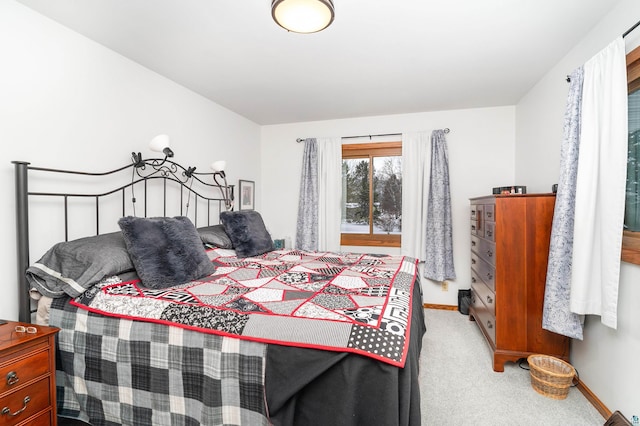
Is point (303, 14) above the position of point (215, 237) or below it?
above

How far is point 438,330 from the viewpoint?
312cm

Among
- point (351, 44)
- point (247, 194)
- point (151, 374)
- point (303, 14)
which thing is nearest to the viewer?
point (151, 374)

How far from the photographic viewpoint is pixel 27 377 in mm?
1292

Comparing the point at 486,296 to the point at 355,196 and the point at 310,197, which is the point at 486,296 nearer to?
the point at 355,196

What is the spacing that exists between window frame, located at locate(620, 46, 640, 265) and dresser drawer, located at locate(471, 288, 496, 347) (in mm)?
1018

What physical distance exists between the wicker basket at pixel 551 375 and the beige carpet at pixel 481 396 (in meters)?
0.05

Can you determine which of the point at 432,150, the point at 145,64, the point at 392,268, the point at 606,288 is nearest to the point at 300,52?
the point at 145,64

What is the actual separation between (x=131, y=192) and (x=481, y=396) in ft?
9.87

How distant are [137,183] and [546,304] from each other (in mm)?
3223

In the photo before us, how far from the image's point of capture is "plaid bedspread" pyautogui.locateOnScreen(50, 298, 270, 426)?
1.22 metres

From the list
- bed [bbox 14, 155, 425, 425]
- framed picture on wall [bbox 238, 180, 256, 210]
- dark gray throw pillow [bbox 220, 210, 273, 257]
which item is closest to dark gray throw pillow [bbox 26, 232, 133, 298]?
bed [bbox 14, 155, 425, 425]

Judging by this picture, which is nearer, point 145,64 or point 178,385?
point 178,385

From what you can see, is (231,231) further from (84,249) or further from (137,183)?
(84,249)

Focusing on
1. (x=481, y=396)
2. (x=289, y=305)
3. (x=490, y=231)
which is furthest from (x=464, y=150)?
(x=289, y=305)
